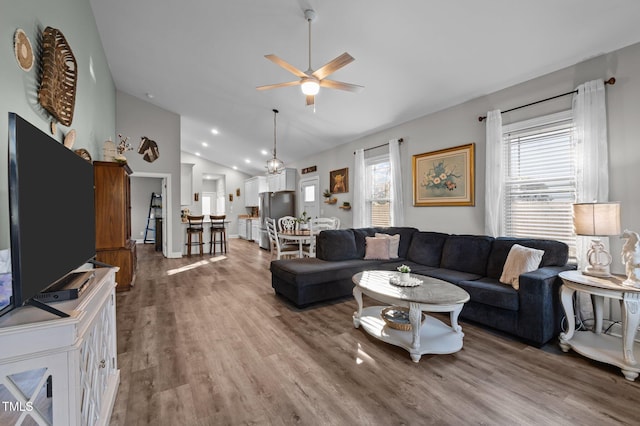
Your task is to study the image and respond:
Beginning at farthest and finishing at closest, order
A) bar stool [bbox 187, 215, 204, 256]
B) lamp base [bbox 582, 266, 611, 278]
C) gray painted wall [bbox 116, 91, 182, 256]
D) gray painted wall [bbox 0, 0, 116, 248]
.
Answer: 1. bar stool [bbox 187, 215, 204, 256]
2. gray painted wall [bbox 116, 91, 182, 256]
3. lamp base [bbox 582, 266, 611, 278]
4. gray painted wall [bbox 0, 0, 116, 248]

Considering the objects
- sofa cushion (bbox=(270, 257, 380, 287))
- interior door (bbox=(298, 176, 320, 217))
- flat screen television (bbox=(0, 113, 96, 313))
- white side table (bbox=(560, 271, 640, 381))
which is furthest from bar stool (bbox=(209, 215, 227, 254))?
white side table (bbox=(560, 271, 640, 381))

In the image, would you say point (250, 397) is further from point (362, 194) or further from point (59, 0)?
point (362, 194)

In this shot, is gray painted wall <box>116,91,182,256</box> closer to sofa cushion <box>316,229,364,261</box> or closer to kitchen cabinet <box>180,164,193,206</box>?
kitchen cabinet <box>180,164,193,206</box>

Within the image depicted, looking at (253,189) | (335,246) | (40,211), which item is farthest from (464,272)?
(253,189)

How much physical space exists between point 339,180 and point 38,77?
5.15m

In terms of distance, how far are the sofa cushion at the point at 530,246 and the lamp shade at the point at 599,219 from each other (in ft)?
1.91

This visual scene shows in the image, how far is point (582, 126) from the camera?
9.46 feet

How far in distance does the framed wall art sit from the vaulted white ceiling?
88 centimetres

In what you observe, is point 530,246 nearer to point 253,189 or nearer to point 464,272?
point 464,272

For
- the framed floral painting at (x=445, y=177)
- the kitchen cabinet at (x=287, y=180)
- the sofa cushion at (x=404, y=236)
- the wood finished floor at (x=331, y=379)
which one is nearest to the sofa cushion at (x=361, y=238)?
the sofa cushion at (x=404, y=236)

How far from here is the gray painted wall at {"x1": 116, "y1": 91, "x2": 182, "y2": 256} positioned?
6.52m

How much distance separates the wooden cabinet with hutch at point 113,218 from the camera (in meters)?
3.92

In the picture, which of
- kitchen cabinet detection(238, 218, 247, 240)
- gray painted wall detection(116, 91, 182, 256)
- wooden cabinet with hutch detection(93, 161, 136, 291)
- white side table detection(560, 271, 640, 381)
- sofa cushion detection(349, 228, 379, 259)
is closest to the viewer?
white side table detection(560, 271, 640, 381)

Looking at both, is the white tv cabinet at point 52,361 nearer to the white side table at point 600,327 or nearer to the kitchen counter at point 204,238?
the white side table at point 600,327
